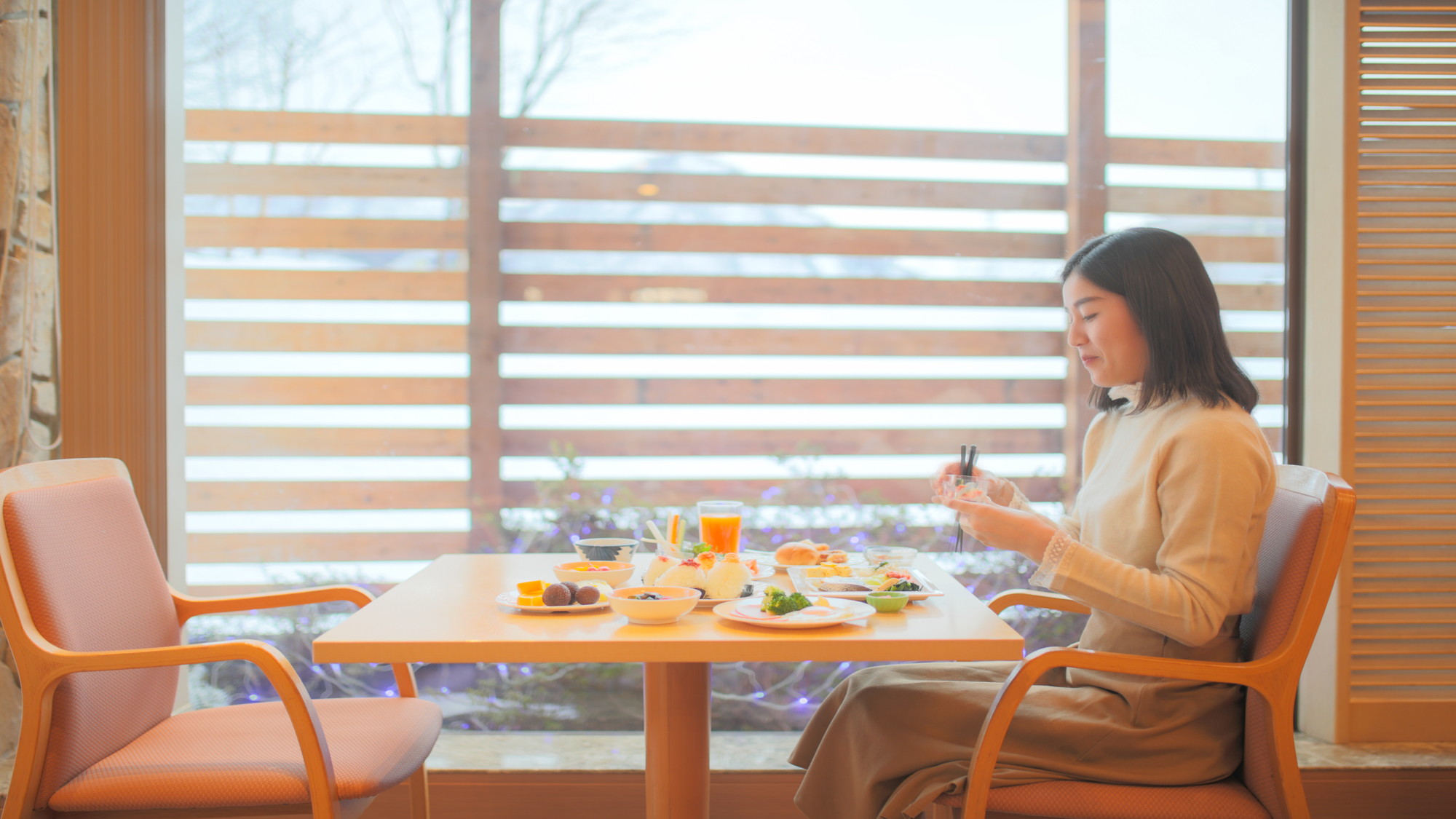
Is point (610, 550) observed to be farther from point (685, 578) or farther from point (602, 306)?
point (602, 306)

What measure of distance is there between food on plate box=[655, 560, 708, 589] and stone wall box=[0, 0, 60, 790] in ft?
5.45

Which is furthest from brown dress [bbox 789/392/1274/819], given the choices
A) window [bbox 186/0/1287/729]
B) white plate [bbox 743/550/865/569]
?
window [bbox 186/0/1287/729]

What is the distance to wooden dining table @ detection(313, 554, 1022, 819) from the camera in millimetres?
1204

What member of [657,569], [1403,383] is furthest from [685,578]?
[1403,383]

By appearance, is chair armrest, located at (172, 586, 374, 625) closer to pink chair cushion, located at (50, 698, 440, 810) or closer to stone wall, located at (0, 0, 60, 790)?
pink chair cushion, located at (50, 698, 440, 810)

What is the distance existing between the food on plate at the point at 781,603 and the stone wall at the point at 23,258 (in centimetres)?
186

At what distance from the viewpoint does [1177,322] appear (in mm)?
1445

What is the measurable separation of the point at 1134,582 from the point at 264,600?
1.56 metres

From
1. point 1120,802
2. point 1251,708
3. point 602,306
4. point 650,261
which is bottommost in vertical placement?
point 1120,802

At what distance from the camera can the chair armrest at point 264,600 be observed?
173cm

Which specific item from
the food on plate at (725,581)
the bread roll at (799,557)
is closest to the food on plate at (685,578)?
the food on plate at (725,581)

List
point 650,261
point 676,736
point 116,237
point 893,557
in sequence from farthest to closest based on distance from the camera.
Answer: point 650,261
point 116,237
point 893,557
point 676,736

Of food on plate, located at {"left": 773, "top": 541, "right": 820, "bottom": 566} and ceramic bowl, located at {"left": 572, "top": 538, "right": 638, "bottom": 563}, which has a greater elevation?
ceramic bowl, located at {"left": 572, "top": 538, "right": 638, "bottom": 563}

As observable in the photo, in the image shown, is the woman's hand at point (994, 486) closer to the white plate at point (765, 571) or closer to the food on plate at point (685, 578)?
the white plate at point (765, 571)
